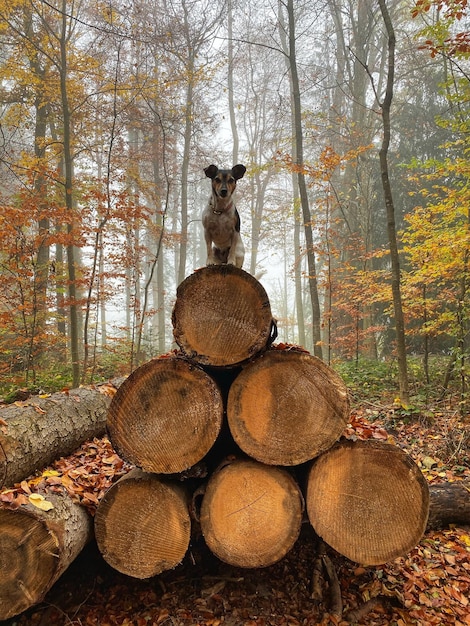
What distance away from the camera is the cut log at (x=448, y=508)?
130 inches

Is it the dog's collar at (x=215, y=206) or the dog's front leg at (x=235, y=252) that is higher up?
the dog's collar at (x=215, y=206)

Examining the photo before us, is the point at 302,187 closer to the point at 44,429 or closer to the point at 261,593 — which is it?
the point at 44,429

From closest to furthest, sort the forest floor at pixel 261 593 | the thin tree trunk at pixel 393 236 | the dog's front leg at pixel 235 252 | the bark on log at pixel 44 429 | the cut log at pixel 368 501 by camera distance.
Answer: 1. the cut log at pixel 368 501
2. the forest floor at pixel 261 593
3. the bark on log at pixel 44 429
4. the dog's front leg at pixel 235 252
5. the thin tree trunk at pixel 393 236

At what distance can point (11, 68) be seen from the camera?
9.11 meters

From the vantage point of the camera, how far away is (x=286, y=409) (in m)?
2.24

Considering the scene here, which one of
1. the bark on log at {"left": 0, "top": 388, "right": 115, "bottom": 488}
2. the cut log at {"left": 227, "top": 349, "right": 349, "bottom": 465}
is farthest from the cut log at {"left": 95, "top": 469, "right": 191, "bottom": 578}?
the bark on log at {"left": 0, "top": 388, "right": 115, "bottom": 488}

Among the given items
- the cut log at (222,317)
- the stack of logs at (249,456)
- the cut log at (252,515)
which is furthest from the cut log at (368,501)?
the cut log at (222,317)

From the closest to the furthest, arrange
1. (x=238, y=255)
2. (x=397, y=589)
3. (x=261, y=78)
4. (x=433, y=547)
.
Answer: (x=397, y=589) < (x=433, y=547) < (x=238, y=255) < (x=261, y=78)

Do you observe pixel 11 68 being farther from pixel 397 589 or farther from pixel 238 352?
pixel 397 589

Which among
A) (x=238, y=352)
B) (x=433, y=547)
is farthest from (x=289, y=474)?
(x=433, y=547)

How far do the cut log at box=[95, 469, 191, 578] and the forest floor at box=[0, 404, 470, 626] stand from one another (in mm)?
347

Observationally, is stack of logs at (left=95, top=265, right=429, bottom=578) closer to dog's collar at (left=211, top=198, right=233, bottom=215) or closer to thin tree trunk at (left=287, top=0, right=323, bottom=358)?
dog's collar at (left=211, top=198, right=233, bottom=215)

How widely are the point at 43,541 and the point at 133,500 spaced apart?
0.51 m

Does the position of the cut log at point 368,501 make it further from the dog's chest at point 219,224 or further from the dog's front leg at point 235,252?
the dog's chest at point 219,224
